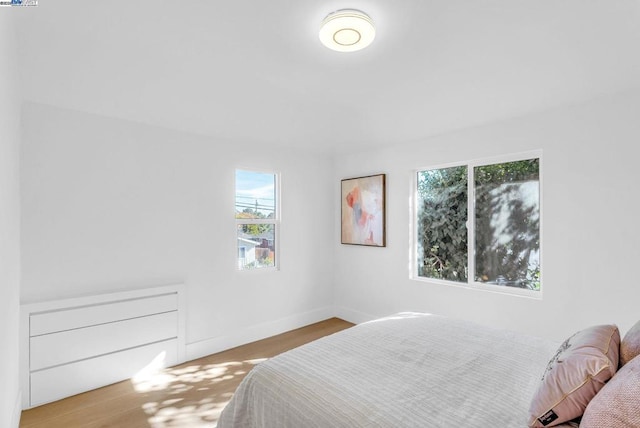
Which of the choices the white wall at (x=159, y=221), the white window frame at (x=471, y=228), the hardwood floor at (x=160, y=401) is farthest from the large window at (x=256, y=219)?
the white window frame at (x=471, y=228)

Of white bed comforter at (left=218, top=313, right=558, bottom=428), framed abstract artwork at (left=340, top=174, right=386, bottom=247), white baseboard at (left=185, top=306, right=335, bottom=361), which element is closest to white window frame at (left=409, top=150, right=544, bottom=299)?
framed abstract artwork at (left=340, top=174, right=386, bottom=247)

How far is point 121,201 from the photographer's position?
2.91 meters

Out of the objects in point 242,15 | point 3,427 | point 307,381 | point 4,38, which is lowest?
point 3,427

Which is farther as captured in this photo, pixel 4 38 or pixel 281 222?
pixel 281 222

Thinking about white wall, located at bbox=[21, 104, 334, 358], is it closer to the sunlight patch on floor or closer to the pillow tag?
the sunlight patch on floor

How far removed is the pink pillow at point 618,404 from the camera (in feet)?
2.93

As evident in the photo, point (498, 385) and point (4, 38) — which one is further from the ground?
point (4, 38)

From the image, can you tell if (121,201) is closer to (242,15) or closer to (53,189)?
(53,189)

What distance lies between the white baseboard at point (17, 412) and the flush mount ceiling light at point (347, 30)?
2.98 m

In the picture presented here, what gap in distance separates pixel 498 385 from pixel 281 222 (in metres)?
3.00

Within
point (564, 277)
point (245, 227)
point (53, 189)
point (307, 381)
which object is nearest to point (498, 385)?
point (307, 381)

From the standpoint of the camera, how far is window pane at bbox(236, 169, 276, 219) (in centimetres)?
378

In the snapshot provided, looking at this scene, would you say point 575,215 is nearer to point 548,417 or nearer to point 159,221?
point 548,417

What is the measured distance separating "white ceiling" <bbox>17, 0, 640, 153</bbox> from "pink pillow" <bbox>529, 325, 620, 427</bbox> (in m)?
1.79
